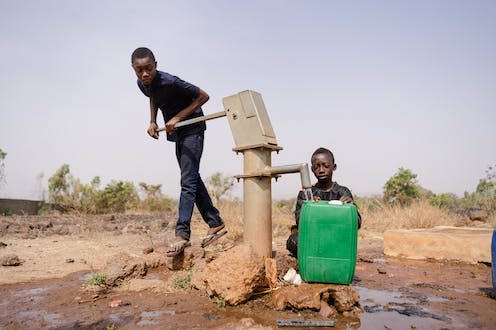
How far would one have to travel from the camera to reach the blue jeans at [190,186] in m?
3.38

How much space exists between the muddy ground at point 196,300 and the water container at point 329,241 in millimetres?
296

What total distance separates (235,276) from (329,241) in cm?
66

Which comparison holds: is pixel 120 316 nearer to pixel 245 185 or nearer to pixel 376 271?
pixel 245 185

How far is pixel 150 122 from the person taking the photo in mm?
3652

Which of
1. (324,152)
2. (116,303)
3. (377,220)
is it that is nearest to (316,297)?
(116,303)

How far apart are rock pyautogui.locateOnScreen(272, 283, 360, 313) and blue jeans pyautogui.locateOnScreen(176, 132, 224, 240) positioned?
3.77 feet

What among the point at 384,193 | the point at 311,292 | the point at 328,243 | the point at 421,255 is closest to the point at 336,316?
the point at 311,292

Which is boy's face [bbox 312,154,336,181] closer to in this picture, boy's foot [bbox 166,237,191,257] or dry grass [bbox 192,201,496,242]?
boy's foot [bbox 166,237,191,257]

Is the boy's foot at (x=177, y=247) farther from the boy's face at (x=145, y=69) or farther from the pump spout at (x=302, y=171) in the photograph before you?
the boy's face at (x=145, y=69)

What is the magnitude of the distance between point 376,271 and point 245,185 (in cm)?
197

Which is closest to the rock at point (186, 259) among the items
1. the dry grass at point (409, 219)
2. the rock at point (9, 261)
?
the rock at point (9, 261)

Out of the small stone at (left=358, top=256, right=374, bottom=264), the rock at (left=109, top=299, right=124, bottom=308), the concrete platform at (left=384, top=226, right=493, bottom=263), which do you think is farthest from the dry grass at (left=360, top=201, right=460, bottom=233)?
the rock at (left=109, top=299, right=124, bottom=308)

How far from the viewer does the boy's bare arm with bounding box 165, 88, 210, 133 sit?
3.36 m

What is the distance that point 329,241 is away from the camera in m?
2.53
